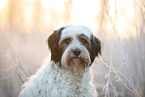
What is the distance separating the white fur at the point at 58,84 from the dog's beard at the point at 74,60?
0.10m

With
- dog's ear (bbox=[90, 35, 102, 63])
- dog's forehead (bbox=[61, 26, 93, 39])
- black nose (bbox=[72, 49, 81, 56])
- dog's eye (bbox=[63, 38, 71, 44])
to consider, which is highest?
dog's forehead (bbox=[61, 26, 93, 39])

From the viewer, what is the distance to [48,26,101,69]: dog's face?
2.71 metres

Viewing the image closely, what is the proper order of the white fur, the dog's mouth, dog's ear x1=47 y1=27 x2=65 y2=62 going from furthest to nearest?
dog's ear x1=47 y1=27 x2=65 y2=62
the dog's mouth
the white fur

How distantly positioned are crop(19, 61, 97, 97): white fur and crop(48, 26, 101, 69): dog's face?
0.13 metres

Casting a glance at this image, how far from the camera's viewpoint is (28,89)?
2.70m

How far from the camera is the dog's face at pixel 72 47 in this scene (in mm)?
2709

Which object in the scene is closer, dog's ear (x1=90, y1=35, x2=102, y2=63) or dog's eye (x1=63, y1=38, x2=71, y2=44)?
dog's eye (x1=63, y1=38, x2=71, y2=44)

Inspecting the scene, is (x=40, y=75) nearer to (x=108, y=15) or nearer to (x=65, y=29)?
(x=65, y=29)

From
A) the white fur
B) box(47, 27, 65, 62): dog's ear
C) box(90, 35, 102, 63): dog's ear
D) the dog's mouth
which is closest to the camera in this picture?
the white fur

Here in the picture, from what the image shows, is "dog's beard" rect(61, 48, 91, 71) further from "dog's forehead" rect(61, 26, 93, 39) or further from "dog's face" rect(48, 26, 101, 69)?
"dog's forehead" rect(61, 26, 93, 39)

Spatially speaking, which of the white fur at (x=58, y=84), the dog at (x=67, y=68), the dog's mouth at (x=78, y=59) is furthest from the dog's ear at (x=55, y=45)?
the dog's mouth at (x=78, y=59)

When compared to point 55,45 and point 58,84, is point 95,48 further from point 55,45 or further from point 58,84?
point 58,84

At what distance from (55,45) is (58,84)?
0.65 m

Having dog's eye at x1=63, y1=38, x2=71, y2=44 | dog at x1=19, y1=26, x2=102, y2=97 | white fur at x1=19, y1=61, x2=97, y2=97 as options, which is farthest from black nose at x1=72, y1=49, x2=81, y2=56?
white fur at x1=19, y1=61, x2=97, y2=97
